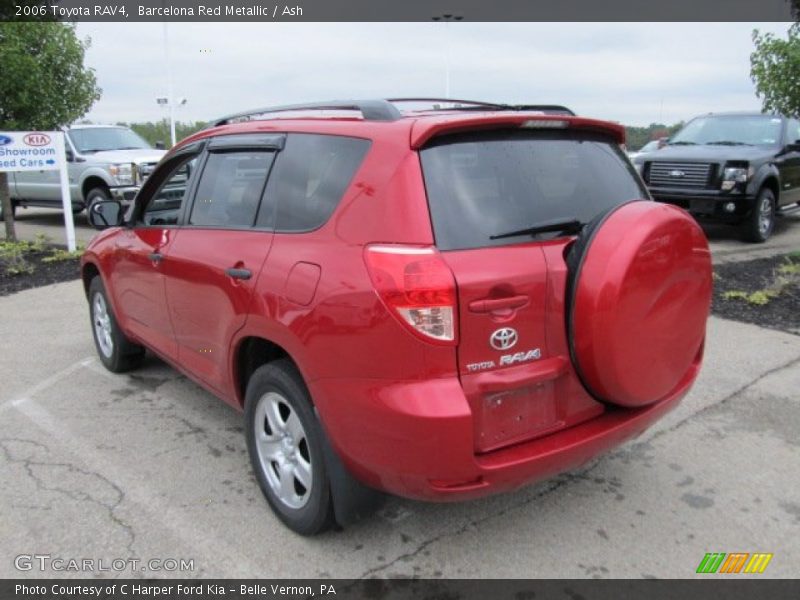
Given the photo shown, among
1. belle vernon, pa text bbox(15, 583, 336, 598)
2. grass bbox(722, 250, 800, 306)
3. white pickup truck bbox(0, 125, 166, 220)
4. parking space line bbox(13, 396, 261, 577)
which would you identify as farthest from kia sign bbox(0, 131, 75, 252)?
grass bbox(722, 250, 800, 306)

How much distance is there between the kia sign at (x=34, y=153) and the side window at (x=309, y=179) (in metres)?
7.67

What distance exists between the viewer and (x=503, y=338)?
234cm

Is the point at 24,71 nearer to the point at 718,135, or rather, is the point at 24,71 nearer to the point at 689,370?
the point at 689,370

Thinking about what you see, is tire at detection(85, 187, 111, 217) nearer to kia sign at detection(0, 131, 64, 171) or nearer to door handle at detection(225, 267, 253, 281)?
kia sign at detection(0, 131, 64, 171)

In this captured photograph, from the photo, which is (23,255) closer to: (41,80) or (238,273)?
(41,80)

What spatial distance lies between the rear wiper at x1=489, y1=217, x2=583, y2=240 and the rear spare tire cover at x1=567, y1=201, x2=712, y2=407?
9 centimetres

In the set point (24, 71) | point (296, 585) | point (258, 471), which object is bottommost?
point (296, 585)

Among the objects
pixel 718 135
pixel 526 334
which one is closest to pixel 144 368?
pixel 526 334

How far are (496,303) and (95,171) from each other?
463 inches

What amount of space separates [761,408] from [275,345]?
3.09 m

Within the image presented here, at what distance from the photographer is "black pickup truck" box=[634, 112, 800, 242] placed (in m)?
9.62

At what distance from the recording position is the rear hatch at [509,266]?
7.56 feet

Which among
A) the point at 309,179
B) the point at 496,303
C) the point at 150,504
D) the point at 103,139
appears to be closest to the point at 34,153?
the point at 103,139

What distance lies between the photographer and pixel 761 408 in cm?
414
